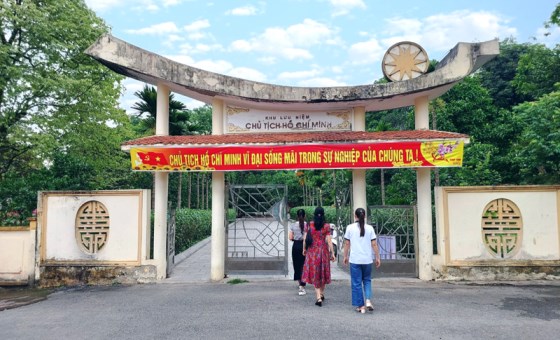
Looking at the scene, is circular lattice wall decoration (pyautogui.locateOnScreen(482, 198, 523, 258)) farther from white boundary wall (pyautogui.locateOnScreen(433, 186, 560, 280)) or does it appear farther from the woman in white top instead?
the woman in white top

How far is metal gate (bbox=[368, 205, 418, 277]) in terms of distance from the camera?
849 cm

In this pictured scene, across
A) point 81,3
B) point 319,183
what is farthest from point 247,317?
point 319,183

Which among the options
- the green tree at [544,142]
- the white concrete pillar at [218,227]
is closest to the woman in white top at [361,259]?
the white concrete pillar at [218,227]

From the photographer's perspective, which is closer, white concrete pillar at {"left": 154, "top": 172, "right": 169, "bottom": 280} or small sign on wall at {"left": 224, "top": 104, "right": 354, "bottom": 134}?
white concrete pillar at {"left": 154, "top": 172, "right": 169, "bottom": 280}

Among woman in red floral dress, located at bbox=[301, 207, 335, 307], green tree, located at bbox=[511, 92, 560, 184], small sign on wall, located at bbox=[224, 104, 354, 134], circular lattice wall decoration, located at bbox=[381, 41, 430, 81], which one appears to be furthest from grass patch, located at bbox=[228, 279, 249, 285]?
green tree, located at bbox=[511, 92, 560, 184]

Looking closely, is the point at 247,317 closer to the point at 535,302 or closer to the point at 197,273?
the point at 197,273

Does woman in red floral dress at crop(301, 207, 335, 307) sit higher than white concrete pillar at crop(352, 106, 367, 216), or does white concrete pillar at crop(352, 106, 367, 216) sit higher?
white concrete pillar at crop(352, 106, 367, 216)

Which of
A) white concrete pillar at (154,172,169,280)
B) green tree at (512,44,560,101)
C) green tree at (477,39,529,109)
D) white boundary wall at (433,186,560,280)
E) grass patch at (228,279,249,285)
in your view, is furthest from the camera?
green tree at (477,39,529,109)

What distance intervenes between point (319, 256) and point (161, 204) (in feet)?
12.9

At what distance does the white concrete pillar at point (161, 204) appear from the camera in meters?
8.31

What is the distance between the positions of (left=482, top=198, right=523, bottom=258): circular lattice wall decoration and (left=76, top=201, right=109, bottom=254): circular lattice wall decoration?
8052 millimetres

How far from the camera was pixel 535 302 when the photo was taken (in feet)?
21.3

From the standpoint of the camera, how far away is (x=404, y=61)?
873 centimetres

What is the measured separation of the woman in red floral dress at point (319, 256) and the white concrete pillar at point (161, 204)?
3.58 meters
